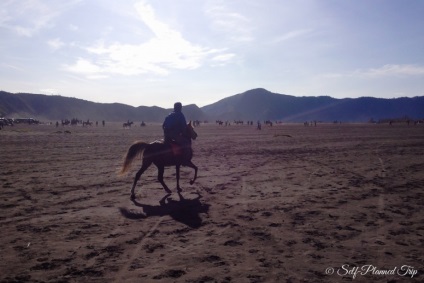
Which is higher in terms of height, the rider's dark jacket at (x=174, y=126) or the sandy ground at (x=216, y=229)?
the rider's dark jacket at (x=174, y=126)

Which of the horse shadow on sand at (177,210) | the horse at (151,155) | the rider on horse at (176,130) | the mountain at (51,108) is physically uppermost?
the mountain at (51,108)

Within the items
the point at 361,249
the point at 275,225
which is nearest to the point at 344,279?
the point at 361,249

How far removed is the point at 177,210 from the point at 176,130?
110 inches

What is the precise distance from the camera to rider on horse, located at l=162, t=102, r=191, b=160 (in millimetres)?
10031

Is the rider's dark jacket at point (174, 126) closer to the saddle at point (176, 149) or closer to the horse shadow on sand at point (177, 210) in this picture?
the saddle at point (176, 149)

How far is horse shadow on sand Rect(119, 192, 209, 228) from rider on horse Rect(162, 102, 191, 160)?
1627 millimetres

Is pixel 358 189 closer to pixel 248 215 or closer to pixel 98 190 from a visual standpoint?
pixel 248 215

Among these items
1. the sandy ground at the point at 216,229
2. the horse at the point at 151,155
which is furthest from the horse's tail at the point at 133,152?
the sandy ground at the point at 216,229

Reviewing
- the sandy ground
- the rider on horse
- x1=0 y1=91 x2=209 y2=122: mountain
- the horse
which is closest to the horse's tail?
the horse

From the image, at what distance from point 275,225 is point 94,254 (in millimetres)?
3308

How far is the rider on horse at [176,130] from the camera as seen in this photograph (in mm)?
10031

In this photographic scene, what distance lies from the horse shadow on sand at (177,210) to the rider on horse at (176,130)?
163cm

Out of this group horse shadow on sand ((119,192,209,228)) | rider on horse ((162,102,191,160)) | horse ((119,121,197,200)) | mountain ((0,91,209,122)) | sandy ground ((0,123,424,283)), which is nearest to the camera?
sandy ground ((0,123,424,283))

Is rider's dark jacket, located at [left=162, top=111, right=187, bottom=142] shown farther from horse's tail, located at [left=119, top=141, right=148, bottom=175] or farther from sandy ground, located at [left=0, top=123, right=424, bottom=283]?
sandy ground, located at [left=0, top=123, right=424, bottom=283]
